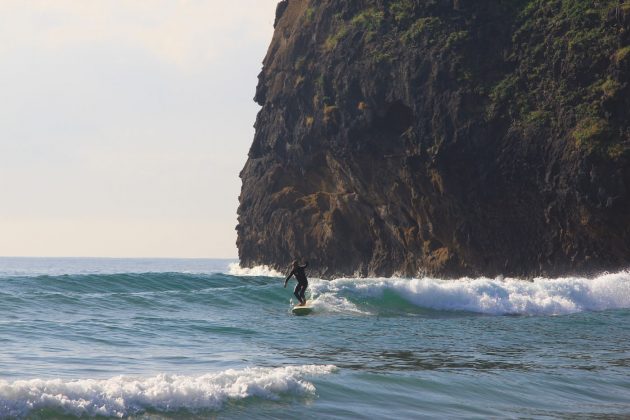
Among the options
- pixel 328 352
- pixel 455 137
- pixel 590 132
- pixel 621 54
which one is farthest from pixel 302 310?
pixel 621 54

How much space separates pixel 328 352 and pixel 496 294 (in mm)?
12952

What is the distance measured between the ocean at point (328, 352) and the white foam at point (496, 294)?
0.07 metres

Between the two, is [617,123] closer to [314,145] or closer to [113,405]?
[314,145]

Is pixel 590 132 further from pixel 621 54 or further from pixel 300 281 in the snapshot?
pixel 300 281

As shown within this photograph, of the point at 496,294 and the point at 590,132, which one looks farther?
the point at 590,132

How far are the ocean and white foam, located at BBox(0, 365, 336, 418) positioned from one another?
0.02 metres

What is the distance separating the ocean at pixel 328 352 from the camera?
11977mm

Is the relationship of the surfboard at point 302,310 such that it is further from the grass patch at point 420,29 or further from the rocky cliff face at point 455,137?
the grass patch at point 420,29

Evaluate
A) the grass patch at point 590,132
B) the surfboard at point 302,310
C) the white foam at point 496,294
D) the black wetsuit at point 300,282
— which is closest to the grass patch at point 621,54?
the grass patch at point 590,132

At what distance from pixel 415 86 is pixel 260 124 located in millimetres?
15722

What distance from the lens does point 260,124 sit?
57.0m

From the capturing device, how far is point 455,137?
41.3m

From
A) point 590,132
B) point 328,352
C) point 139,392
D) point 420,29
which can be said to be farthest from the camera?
point 420,29

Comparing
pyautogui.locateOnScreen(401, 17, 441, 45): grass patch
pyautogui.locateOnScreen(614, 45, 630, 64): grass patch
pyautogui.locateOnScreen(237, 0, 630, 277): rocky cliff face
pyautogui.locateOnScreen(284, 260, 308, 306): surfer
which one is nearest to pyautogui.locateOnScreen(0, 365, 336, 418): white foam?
pyautogui.locateOnScreen(284, 260, 308, 306): surfer
